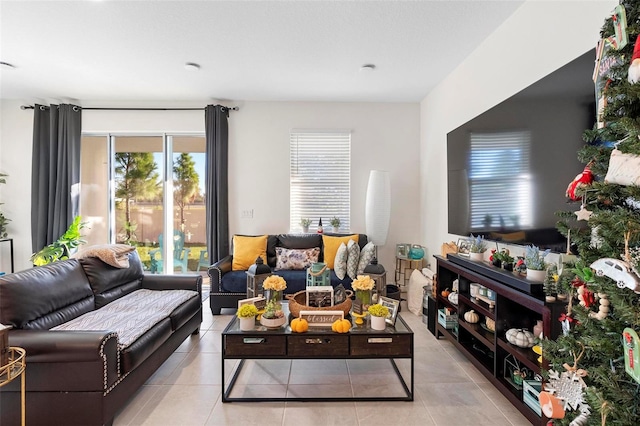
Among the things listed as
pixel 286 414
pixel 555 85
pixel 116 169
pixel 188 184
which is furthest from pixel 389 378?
pixel 116 169

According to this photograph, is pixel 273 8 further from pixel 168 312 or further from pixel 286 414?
pixel 286 414

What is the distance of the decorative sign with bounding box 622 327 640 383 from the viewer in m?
0.94

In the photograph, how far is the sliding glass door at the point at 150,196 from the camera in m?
4.61

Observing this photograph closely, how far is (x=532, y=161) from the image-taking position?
6.67 ft

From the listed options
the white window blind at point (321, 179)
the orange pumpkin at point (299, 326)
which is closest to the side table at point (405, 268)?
the white window blind at point (321, 179)

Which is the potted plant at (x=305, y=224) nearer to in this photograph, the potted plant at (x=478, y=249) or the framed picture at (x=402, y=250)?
the framed picture at (x=402, y=250)

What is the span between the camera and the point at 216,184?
14.4ft

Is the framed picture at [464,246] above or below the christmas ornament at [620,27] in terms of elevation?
below

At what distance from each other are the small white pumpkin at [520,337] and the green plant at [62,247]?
489 cm

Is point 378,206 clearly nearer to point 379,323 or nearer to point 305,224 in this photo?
point 305,224

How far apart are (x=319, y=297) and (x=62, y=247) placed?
3895 millimetres

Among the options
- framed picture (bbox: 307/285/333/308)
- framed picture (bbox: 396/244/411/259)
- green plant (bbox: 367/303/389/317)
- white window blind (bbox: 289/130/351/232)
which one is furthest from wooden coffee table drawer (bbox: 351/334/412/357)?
white window blind (bbox: 289/130/351/232)

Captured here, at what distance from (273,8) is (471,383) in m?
3.25

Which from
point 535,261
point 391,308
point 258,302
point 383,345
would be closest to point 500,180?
point 535,261
